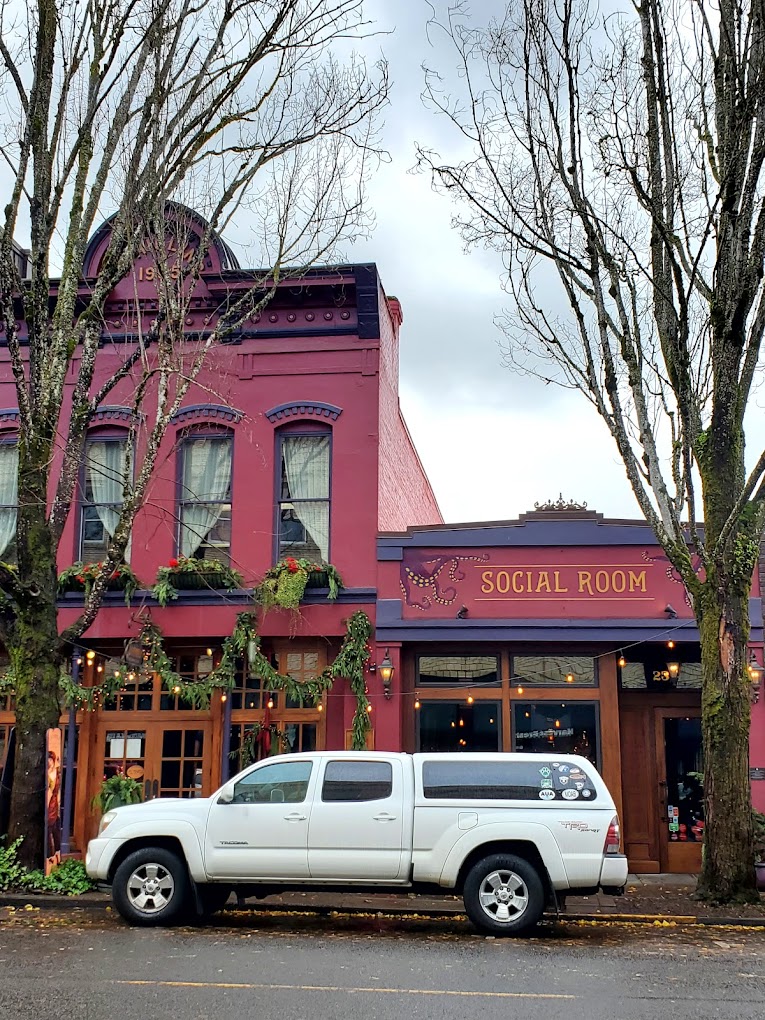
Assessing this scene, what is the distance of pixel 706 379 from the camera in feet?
41.8

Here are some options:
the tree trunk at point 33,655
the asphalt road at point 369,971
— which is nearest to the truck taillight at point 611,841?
the asphalt road at point 369,971

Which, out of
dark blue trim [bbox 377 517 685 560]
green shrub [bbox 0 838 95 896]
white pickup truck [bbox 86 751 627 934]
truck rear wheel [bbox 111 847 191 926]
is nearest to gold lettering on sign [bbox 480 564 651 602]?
dark blue trim [bbox 377 517 685 560]

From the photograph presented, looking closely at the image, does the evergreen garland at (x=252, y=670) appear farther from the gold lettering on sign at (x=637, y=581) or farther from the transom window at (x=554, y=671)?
the gold lettering on sign at (x=637, y=581)

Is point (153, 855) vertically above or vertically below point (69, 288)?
below

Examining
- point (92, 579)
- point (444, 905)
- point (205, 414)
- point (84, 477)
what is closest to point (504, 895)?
point (444, 905)

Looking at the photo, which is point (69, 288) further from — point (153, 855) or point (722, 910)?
point (722, 910)

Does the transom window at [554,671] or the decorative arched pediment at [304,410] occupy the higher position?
the decorative arched pediment at [304,410]

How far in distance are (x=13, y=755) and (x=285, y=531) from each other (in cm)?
506

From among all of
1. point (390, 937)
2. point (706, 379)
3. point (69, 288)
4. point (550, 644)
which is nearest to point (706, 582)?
point (706, 379)

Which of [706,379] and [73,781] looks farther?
[73,781]

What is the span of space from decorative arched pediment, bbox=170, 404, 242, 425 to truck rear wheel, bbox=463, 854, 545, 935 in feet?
27.6

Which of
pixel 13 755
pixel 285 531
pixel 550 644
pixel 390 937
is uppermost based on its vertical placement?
pixel 285 531

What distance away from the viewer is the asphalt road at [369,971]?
22.9ft

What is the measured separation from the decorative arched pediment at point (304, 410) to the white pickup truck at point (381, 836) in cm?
671
